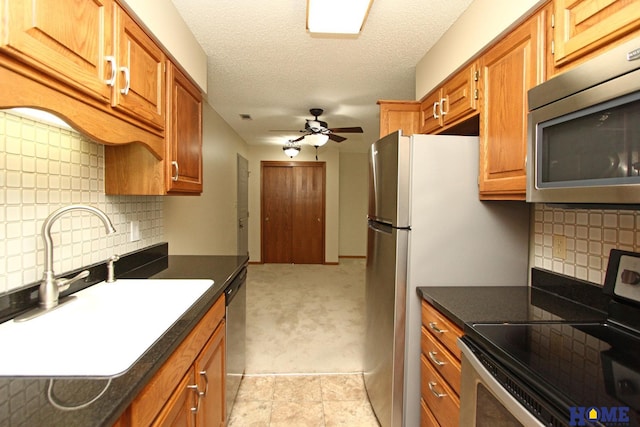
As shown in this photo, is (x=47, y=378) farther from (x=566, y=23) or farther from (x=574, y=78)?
(x=566, y=23)

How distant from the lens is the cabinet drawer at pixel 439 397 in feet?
4.01

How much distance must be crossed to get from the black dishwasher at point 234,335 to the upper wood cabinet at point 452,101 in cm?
161

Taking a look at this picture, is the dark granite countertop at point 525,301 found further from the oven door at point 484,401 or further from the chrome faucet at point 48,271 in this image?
the chrome faucet at point 48,271

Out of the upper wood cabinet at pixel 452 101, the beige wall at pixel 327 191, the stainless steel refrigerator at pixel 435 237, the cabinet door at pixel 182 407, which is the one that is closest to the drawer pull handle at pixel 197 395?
the cabinet door at pixel 182 407

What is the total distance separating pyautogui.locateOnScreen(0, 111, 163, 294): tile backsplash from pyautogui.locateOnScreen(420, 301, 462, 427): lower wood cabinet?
1.63 metres

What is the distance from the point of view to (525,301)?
1.35 m

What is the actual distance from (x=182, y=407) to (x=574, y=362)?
1232mm

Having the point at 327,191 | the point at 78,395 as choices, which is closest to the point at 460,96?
the point at 78,395

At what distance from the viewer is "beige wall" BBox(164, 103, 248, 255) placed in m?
2.57

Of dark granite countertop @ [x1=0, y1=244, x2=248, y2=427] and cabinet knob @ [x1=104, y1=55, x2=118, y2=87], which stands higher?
cabinet knob @ [x1=104, y1=55, x2=118, y2=87]

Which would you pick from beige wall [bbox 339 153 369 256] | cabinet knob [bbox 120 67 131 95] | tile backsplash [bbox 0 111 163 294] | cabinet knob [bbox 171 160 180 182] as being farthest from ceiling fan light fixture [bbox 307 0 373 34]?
beige wall [bbox 339 153 369 256]

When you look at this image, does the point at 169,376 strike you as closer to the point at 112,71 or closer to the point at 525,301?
the point at 112,71

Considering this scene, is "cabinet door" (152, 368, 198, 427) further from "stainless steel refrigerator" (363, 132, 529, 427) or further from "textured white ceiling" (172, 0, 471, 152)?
"textured white ceiling" (172, 0, 471, 152)

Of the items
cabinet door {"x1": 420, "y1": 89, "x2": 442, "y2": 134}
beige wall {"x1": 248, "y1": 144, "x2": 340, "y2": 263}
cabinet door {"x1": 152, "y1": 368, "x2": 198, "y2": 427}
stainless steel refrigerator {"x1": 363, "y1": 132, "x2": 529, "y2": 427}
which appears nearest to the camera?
cabinet door {"x1": 152, "y1": 368, "x2": 198, "y2": 427}
